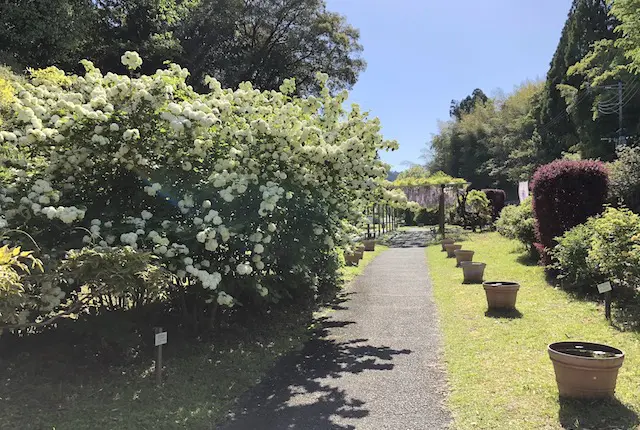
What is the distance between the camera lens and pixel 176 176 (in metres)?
5.32

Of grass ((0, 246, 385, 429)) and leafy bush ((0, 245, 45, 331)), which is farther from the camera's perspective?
grass ((0, 246, 385, 429))

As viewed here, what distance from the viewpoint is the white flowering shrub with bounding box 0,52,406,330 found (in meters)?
4.77

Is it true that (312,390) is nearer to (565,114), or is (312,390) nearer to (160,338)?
(160,338)

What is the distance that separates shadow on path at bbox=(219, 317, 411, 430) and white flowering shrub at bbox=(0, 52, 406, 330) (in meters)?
0.90

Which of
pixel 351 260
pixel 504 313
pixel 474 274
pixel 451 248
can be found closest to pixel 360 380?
pixel 504 313

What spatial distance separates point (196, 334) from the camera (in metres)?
6.09

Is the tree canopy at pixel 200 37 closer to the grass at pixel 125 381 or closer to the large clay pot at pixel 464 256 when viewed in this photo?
the grass at pixel 125 381

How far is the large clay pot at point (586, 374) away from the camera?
372 centimetres

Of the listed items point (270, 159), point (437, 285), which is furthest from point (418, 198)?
point (270, 159)

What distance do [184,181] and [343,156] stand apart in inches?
77.8

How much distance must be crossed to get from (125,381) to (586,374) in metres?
3.98

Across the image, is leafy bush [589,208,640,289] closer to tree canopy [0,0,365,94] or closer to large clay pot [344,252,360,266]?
large clay pot [344,252,360,266]

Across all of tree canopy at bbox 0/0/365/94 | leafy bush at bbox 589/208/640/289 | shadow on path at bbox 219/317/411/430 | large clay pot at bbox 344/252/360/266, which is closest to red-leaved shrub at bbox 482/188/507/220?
tree canopy at bbox 0/0/365/94

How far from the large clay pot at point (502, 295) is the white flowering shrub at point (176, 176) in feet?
8.54
